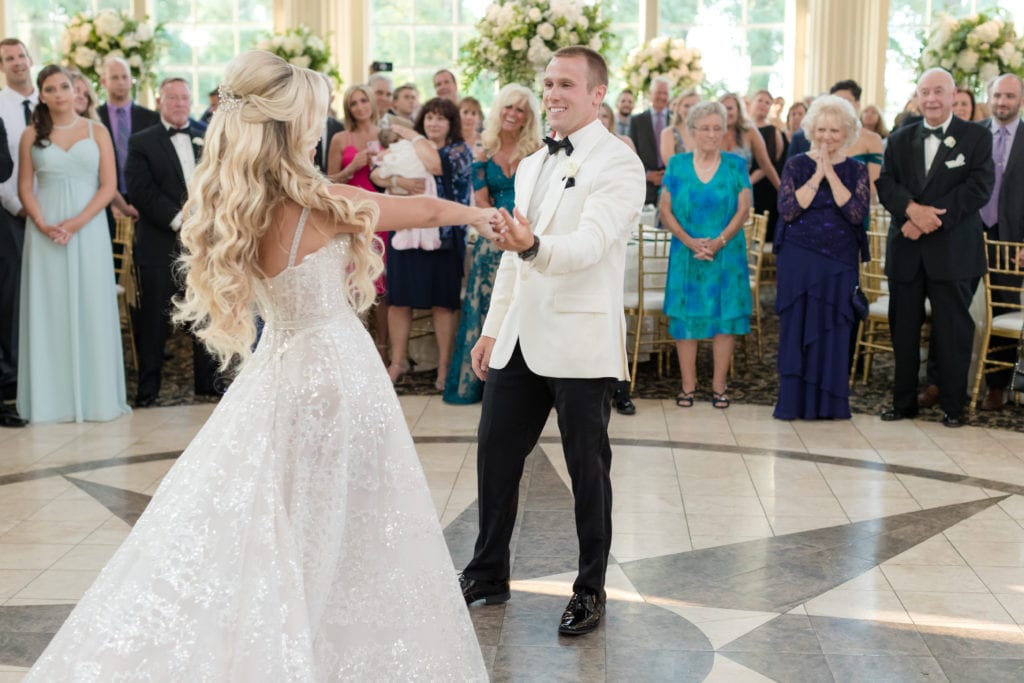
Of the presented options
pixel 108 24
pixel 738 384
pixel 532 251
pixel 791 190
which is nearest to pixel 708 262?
pixel 791 190

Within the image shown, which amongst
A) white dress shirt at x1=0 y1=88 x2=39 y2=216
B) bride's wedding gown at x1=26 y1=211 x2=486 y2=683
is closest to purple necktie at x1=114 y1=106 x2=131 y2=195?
white dress shirt at x1=0 y1=88 x2=39 y2=216

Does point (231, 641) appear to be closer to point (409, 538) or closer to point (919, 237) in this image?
point (409, 538)

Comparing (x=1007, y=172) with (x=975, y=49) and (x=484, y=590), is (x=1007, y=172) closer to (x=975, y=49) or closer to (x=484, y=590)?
(x=975, y=49)

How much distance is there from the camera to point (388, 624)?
320 cm

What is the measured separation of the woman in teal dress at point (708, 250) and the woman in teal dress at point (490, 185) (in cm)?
102

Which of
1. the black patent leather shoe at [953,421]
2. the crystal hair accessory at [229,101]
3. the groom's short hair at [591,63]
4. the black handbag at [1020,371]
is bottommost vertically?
the black patent leather shoe at [953,421]

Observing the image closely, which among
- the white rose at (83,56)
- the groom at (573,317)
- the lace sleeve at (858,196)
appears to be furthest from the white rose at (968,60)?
the groom at (573,317)

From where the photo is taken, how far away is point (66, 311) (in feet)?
24.1

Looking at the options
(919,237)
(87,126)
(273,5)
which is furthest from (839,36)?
(87,126)

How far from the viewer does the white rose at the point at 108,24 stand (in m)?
11.0

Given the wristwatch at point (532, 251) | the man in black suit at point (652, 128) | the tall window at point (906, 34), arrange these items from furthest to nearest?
1. the tall window at point (906, 34)
2. the man in black suit at point (652, 128)
3. the wristwatch at point (532, 251)

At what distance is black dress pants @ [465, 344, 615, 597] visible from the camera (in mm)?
3959

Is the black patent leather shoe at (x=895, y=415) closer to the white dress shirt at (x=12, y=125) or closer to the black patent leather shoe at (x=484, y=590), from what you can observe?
the black patent leather shoe at (x=484, y=590)

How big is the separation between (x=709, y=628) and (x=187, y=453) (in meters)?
1.80
